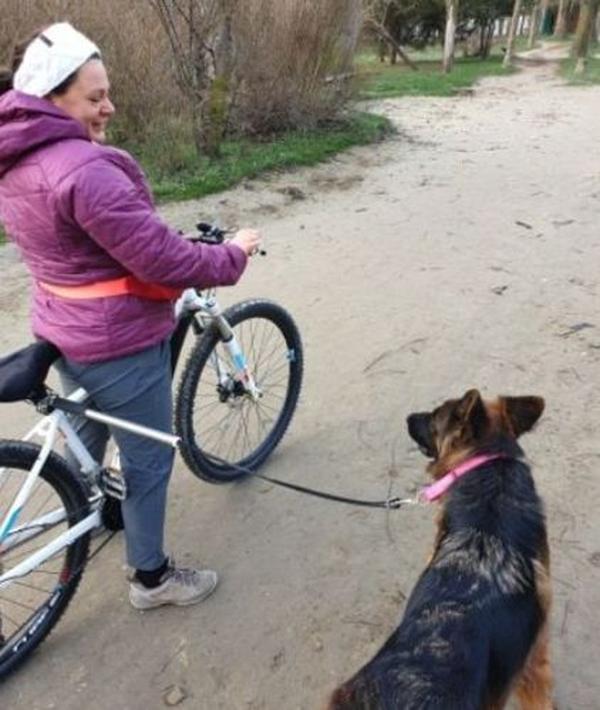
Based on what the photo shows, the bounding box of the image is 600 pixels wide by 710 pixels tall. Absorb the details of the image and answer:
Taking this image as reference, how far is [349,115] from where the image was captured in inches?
517

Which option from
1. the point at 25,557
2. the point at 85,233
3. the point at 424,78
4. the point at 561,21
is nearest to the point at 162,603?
the point at 25,557

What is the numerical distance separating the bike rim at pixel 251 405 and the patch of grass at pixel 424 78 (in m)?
10.6

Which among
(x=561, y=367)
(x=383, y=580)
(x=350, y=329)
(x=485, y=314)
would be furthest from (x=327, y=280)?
(x=383, y=580)

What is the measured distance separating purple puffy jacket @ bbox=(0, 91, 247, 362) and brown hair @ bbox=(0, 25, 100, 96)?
0.29 ft

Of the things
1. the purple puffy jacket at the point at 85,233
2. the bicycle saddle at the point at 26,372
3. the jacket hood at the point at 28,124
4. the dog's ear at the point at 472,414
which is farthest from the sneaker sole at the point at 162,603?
the jacket hood at the point at 28,124

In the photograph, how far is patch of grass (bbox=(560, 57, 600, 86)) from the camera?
21481mm

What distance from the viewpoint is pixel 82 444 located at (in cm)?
297

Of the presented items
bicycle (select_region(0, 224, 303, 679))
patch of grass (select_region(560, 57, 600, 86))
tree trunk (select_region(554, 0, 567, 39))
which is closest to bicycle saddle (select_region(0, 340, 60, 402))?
bicycle (select_region(0, 224, 303, 679))

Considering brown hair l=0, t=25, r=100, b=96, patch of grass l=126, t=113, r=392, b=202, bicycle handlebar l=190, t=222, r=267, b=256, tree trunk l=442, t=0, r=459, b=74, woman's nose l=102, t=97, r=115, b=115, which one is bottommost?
tree trunk l=442, t=0, r=459, b=74

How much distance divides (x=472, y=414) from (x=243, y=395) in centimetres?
152

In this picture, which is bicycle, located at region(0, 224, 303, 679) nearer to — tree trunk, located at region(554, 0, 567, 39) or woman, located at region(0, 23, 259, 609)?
woman, located at region(0, 23, 259, 609)

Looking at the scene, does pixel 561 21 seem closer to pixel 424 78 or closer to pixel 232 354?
pixel 424 78

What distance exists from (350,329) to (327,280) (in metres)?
1.10

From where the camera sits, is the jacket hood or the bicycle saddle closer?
the jacket hood
